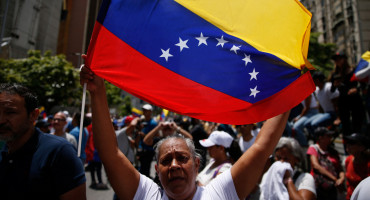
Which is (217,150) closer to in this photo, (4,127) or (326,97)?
(4,127)

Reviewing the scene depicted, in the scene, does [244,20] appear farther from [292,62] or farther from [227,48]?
[292,62]

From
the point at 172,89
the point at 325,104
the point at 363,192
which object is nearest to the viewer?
the point at 363,192

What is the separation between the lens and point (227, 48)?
2365 millimetres

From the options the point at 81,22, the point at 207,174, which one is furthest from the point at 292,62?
the point at 81,22

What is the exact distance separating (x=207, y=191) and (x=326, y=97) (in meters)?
5.41

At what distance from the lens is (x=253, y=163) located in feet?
6.48

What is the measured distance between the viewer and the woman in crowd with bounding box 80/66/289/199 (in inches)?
74.3

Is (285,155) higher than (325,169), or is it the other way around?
(285,155)

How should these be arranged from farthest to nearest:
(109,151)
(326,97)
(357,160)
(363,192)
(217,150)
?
(326,97) < (357,160) < (217,150) < (109,151) < (363,192)

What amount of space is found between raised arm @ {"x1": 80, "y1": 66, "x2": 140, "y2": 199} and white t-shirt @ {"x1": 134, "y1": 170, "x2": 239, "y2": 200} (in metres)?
0.06

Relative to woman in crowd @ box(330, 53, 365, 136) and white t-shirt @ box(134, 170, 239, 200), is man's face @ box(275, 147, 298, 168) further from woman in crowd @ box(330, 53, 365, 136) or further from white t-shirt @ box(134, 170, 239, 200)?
woman in crowd @ box(330, 53, 365, 136)

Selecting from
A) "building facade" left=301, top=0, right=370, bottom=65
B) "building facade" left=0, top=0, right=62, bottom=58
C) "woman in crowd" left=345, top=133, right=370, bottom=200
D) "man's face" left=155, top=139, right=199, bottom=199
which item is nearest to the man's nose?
"man's face" left=155, top=139, right=199, bottom=199

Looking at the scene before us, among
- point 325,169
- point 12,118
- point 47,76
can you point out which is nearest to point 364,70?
point 325,169

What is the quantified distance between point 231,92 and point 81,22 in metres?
49.4
